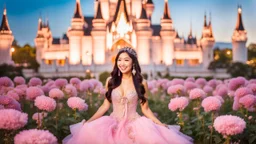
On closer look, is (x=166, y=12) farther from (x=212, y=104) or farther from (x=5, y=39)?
(x=212, y=104)

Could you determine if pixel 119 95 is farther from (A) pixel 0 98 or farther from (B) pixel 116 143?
(A) pixel 0 98

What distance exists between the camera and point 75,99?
25.8 ft

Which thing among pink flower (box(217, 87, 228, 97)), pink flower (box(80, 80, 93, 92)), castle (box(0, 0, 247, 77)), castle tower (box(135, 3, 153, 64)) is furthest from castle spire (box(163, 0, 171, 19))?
pink flower (box(217, 87, 228, 97))

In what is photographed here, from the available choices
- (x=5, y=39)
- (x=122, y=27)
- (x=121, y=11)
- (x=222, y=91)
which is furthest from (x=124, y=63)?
(x=5, y=39)

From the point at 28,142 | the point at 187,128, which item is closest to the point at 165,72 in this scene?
the point at 187,128

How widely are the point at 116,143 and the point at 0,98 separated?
6.05 ft

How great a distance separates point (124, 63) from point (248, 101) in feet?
7.71

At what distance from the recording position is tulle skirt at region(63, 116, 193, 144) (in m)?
6.37

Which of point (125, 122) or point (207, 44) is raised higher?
point (207, 44)

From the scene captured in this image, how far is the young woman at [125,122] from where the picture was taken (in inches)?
252

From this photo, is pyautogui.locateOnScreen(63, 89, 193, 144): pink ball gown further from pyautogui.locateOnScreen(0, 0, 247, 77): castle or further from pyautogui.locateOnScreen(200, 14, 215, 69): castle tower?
pyautogui.locateOnScreen(200, 14, 215, 69): castle tower

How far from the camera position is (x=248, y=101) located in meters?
8.05

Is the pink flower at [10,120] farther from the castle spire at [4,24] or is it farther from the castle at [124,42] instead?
the castle spire at [4,24]

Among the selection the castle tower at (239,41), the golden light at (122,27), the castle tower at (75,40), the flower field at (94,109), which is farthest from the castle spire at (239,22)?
the flower field at (94,109)
